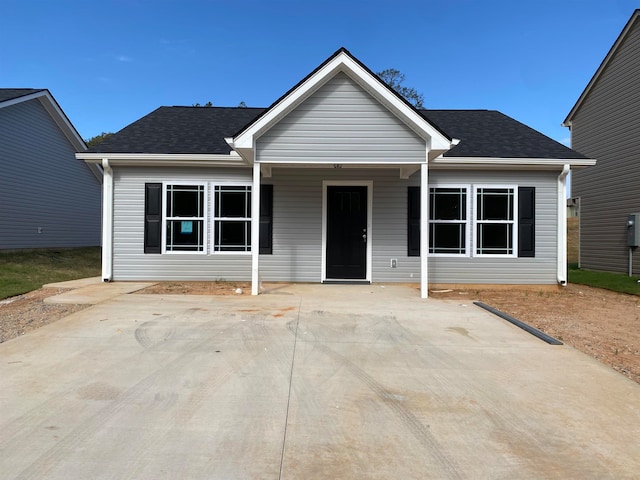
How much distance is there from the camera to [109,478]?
2.28 metres

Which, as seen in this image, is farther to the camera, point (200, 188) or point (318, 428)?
point (200, 188)

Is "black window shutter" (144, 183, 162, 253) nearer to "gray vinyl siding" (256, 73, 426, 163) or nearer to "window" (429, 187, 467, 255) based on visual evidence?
"gray vinyl siding" (256, 73, 426, 163)

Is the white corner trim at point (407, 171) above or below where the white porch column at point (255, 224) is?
above

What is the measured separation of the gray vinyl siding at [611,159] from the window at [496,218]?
20.3ft

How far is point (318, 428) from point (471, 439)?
1006mm

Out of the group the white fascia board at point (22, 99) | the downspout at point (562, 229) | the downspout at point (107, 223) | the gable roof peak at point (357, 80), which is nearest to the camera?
the gable roof peak at point (357, 80)

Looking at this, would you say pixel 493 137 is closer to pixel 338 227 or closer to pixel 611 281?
pixel 338 227

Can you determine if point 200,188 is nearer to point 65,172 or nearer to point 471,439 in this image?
point 471,439

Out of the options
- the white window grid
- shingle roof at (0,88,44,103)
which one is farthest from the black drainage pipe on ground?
shingle roof at (0,88,44,103)

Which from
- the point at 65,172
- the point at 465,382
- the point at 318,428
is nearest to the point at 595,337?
the point at 465,382

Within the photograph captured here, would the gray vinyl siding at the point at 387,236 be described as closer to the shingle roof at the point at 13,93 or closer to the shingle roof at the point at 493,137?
the shingle roof at the point at 493,137

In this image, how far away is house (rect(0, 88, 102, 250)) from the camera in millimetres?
14500

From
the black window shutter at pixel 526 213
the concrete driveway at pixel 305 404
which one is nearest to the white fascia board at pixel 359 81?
the black window shutter at pixel 526 213

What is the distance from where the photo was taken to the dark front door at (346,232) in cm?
944
